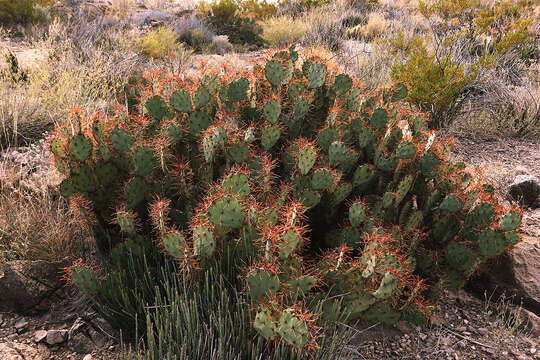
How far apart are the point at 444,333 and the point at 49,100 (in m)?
4.57

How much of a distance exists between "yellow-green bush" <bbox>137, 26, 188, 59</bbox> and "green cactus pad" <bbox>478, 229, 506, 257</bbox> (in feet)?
26.6

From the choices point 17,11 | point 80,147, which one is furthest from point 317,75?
point 17,11

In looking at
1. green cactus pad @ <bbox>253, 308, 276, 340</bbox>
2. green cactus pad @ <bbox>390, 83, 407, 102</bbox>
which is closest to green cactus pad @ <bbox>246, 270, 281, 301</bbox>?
green cactus pad @ <bbox>253, 308, 276, 340</bbox>

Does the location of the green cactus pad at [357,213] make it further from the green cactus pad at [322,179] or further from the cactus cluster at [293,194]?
the green cactus pad at [322,179]

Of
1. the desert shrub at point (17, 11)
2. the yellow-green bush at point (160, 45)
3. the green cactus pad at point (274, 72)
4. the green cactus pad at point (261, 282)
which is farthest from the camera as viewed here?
the desert shrub at point (17, 11)

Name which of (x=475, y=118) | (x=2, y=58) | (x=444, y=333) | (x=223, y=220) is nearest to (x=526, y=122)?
(x=475, y=118)

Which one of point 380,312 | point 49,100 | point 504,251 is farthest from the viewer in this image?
point 49,100

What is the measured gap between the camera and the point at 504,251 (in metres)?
2.93

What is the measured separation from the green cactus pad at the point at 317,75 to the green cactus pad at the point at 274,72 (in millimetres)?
229

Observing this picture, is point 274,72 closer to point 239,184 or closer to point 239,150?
point 239,150

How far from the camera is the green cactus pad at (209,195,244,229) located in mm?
2193

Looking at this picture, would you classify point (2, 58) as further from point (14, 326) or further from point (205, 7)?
point (205, 7)

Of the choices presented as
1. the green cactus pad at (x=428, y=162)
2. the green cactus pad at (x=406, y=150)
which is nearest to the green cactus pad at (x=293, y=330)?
the green cactus pad at (x=406, y=150)

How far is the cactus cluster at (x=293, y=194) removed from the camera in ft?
7.62
